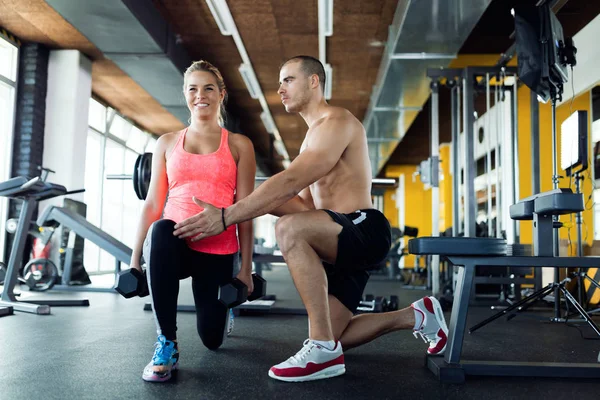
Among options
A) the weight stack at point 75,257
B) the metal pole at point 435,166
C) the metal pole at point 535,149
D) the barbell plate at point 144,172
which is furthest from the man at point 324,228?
the weight stack at point 75,257

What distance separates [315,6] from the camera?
5.26 m

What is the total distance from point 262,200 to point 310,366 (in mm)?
522

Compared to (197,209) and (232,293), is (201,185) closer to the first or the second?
(197,209)

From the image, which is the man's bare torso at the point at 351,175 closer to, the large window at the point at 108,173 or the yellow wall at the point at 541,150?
the yellow wall at the point at 541,150

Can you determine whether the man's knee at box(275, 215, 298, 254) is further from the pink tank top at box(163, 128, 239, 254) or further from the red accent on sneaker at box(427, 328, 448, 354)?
the red accent on sneaker at box(427, 328, 448, 354)

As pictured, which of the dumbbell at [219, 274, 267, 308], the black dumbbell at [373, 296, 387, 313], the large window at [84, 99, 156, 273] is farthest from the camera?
the large window at [84, 99, 156, 273]

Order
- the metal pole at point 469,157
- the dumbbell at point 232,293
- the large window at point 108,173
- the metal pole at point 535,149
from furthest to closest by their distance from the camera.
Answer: the large window at point 108,173
the metal pole at point 469,157
the metal pole at point 535,149
the dumbbell at point 232,293

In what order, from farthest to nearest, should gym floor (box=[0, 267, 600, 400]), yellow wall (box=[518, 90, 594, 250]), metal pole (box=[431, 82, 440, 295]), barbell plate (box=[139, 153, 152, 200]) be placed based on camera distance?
yellow wall (box=[518, 90, 594, 250]) → metal pole (box=[431, 82, 440, 295]) → barbell plate (box=[139, 153, 152, 200]) → gym floor (box=[0, 267, 600, 400])

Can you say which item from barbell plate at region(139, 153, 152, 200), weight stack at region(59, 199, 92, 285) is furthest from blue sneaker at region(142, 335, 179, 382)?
weight stack at region(59, 199, 92, 285)

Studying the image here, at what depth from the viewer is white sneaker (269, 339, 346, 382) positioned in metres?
1.67

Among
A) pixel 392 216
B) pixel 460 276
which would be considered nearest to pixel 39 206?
pixel 460 276

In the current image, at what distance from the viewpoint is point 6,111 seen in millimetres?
6199

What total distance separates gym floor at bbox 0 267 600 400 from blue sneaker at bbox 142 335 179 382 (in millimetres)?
33

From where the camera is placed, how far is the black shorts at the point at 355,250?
1.78 m
